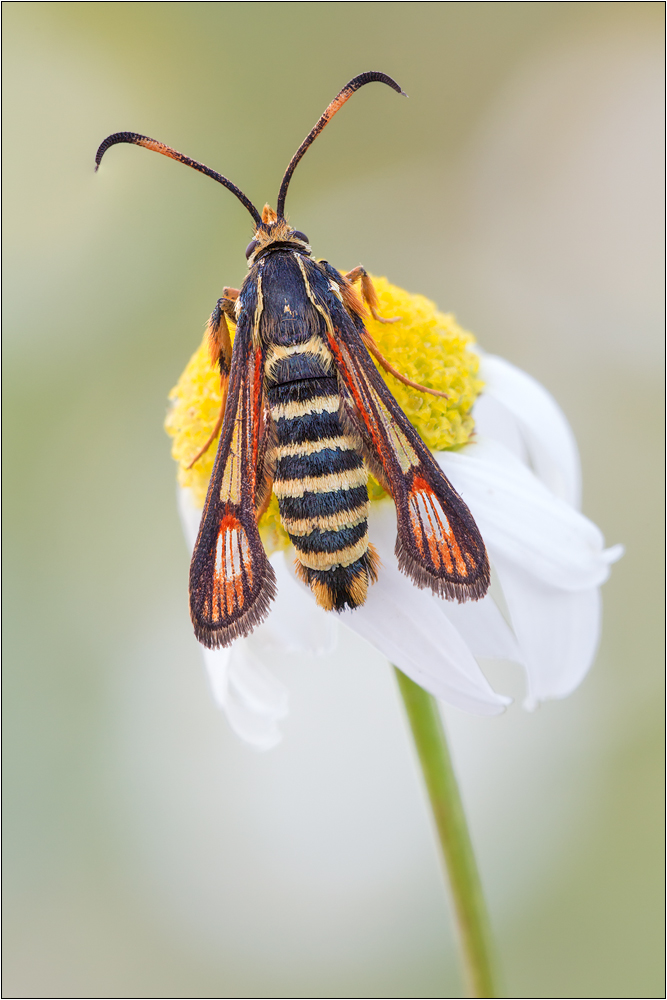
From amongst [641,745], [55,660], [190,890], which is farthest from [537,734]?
[55,660]

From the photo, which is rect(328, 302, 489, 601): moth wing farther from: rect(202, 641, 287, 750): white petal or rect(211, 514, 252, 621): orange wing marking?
rect(202, 641, 287, 750): white petal

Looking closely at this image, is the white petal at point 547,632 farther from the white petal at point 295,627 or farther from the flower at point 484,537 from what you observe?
the white petal at point 295,627

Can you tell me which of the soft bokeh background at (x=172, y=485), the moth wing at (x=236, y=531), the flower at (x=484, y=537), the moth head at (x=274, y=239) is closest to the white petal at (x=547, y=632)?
the flower at (x=484, y=537)

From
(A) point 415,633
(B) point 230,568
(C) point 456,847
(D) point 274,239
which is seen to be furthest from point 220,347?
(C) point 456,847

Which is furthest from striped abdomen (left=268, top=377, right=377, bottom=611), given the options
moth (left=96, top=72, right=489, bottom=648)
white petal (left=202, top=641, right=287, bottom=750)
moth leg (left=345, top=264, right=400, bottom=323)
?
white petal (left=202, top=641, right=287, bottom=750)

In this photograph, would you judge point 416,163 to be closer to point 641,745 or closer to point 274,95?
point 274,95

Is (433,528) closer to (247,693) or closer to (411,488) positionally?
(411,488)
